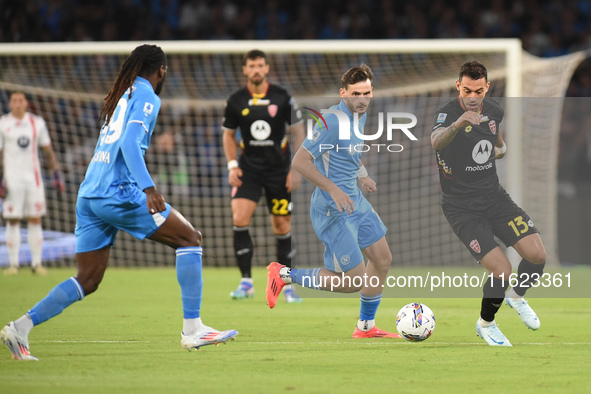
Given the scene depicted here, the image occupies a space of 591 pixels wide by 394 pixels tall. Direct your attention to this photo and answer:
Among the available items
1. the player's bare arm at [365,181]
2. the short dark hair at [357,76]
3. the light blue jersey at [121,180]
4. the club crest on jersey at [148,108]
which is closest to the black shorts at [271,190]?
the player's bare arm at [365,181]

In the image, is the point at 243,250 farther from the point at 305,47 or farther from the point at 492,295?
the point at 305,47

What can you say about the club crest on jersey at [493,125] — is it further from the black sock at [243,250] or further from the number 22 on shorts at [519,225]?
the black sock at [243,250]

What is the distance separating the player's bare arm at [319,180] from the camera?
575 centimetres

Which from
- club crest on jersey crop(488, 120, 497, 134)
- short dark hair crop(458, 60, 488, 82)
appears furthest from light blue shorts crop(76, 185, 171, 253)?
club crest on jersey crop(488, 120, 497, 134)

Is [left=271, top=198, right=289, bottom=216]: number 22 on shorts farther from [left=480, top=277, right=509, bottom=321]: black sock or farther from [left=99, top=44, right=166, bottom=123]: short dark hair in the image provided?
[left=99, top=44, right=166, bottom=123]: short dark hair

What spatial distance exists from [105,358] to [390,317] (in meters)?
2.97

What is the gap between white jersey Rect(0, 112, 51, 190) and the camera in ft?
35.6

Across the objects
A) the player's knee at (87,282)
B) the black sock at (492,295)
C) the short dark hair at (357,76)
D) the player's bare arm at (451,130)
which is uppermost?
the short dark hair at (357,76)

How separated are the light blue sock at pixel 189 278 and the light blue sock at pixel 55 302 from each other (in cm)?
61

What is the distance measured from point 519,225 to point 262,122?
337cm

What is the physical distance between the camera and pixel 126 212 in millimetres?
5020

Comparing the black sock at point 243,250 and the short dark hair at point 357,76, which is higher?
the short dark hair at point 357,76

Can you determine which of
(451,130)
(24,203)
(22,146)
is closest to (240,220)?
(451,130)

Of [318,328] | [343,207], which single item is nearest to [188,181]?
[318,328]
